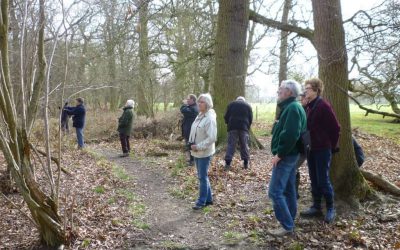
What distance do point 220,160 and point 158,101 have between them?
1227 cm

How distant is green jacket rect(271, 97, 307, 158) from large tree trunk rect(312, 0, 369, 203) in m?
1.56

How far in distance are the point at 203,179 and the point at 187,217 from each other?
67cm

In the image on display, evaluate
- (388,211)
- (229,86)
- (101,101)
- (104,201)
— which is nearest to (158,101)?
(101,101)

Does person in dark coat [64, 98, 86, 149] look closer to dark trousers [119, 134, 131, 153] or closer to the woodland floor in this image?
dark trousers [119, 134, 131, 153]

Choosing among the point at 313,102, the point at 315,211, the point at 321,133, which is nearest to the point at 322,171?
the point at 321,133

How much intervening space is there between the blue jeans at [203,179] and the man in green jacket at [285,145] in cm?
154

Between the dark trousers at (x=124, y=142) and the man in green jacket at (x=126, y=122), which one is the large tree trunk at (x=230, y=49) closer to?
the man in green jacket at (x=126, y=122)

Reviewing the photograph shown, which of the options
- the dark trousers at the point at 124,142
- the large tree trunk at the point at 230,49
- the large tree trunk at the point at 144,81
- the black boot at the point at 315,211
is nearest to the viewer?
the black boot at the point at 315,211

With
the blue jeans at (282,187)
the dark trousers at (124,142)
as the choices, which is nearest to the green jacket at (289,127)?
the blue jeans at (282,187)

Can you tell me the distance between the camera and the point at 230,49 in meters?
11.3

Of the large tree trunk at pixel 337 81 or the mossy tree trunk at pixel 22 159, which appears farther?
the large tree trunk at pixel 337 81

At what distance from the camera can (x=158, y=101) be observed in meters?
22.0

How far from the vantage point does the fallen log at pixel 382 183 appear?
21.8 feet

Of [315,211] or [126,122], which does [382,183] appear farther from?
[126,122]
